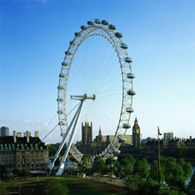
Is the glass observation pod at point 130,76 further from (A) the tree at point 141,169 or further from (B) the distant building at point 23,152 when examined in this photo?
(B) the distant building at point 23,152

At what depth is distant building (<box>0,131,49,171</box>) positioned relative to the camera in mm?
81925

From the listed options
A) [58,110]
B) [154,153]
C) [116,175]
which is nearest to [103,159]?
[116,175]

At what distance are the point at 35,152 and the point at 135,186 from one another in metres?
52.4

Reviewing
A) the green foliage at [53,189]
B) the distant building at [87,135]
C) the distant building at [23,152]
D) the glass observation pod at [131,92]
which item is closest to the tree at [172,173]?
the glass observation pod at [131,92]

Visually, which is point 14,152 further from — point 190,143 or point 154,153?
point 190,143

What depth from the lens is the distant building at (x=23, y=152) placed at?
81.9 metres

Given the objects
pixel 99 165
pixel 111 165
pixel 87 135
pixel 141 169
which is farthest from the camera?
pixel 87 135

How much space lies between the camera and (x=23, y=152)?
8275 cm

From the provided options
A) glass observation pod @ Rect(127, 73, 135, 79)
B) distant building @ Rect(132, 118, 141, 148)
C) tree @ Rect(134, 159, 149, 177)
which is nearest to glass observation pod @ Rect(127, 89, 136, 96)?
glass observation pod @ Rect(127, 73, 135, 79)

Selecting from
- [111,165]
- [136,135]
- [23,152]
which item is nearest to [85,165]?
[111,165]

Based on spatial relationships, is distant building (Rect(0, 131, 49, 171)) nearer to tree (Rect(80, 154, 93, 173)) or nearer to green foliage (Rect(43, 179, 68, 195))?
tree (Rect(80, 154, 93, 173))

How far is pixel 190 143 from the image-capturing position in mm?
158500

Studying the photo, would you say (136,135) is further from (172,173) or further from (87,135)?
(172,173)

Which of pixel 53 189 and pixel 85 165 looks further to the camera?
pixel 85 165
